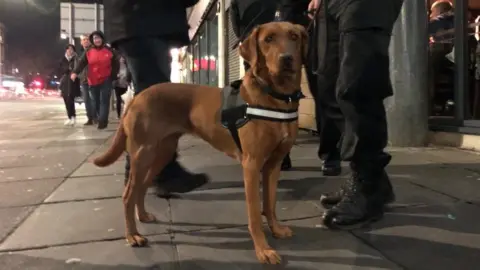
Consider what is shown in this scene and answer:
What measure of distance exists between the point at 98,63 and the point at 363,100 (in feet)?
26.3

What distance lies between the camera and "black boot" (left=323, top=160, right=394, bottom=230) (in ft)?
8.54

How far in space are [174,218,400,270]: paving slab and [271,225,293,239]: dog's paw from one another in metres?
0.03

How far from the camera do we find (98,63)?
9.63m

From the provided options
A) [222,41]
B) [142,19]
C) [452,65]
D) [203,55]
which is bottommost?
[142,19]

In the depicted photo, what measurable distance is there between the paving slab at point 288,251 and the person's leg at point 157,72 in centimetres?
84

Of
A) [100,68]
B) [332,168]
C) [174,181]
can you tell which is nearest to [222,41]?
[100,68]

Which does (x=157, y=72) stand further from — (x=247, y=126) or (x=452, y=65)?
(x=452, y=65)

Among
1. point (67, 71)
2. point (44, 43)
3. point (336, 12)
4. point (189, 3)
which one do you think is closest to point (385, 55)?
point (336, 12)

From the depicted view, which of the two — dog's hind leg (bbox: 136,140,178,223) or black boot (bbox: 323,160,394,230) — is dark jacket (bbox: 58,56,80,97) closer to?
dog's hind leg (bbox: 136,140,178,223)

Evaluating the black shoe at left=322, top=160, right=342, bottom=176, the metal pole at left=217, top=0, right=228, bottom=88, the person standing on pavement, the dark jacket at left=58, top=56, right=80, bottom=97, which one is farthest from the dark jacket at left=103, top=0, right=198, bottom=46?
the metal pole at left=217, top=0, right=228, bottom=88

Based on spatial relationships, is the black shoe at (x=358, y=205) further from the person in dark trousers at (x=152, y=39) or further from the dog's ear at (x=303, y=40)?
the person in dark trousers at (x=152, y=39)

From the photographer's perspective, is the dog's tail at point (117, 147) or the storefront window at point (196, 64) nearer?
the dog's tail at point (117, 147)

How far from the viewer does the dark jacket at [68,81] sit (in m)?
10.6

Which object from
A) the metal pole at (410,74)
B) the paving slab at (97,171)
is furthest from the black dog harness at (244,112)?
the metal pole at (410,74)
